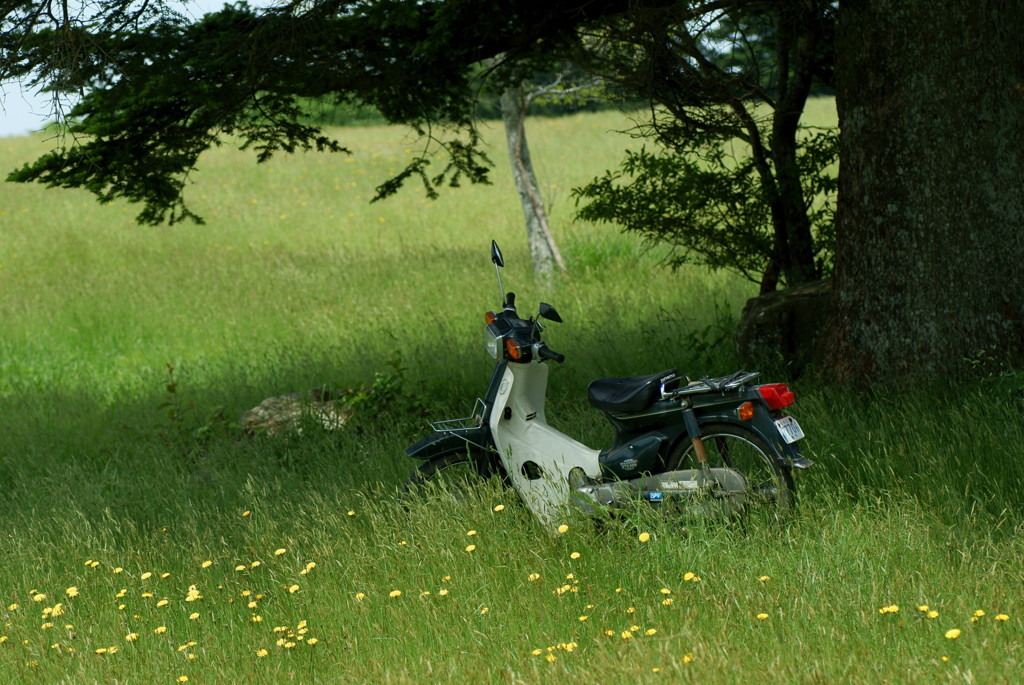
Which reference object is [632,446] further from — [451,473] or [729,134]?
[729,134]

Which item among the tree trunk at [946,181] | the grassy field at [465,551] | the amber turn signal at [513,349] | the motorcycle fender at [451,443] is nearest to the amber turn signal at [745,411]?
the grassy field at [465,551]

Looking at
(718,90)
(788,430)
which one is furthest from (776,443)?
(718,90)

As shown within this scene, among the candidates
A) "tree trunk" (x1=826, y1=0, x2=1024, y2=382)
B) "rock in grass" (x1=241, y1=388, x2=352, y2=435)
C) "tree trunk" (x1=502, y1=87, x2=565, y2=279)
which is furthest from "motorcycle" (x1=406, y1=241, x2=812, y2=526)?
"tree trunk" (x1=502, y1=87, x2=565, y2=279)

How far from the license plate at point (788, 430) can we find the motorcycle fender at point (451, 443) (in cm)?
153

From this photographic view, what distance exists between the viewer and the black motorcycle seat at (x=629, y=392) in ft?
14.9

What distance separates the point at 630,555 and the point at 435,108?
479 cm

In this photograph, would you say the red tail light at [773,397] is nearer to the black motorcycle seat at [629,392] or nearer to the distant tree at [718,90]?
the black motorcycle seat at [629,392]

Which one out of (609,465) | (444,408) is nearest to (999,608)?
(609,465)

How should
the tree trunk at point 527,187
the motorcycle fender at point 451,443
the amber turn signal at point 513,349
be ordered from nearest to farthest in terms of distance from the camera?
the amber turn signal at point 513,349 → the motorcycle fender at point 451,443 → the tree trunk at point 527,187

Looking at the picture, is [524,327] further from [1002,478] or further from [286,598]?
[1002,478]

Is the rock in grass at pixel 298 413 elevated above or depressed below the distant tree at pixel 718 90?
below

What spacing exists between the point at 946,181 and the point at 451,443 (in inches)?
135

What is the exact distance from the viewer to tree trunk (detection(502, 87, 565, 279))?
14.9m

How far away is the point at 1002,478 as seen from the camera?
4613mm
